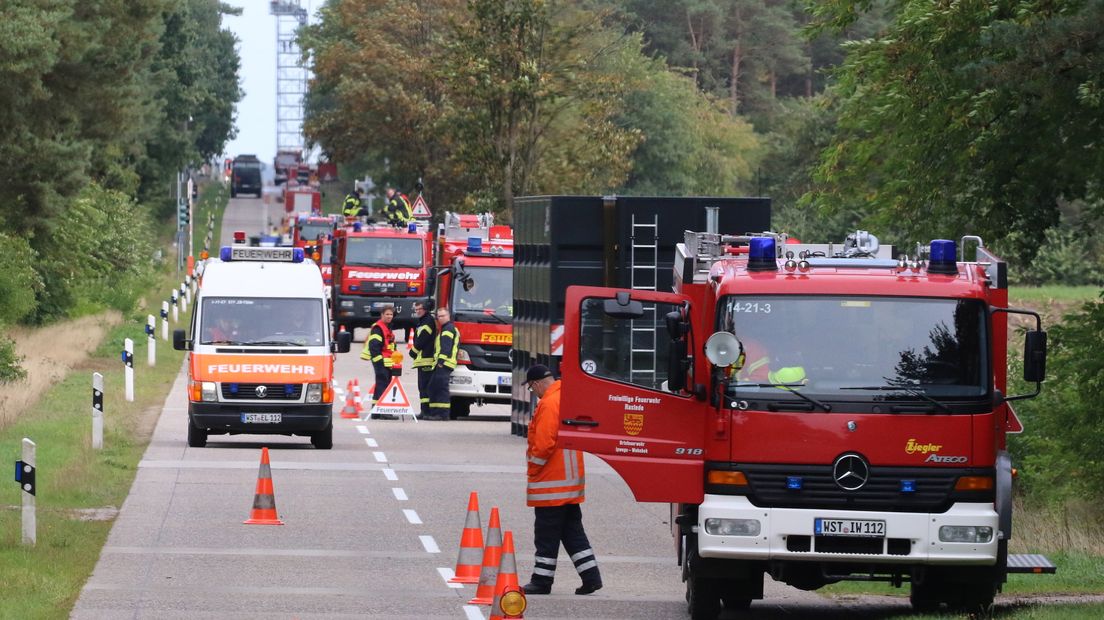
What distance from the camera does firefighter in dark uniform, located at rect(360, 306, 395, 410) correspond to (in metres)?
30.1

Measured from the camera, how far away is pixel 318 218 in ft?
210

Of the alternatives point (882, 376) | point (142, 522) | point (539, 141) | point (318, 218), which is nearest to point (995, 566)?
point (882, 376)

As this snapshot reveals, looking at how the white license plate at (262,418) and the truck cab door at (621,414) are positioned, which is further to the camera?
the white license plate at (262,418)

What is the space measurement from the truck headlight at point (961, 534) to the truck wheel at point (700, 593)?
1583mm

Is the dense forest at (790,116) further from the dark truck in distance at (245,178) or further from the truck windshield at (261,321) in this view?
the dark truck in distance at (245,178)

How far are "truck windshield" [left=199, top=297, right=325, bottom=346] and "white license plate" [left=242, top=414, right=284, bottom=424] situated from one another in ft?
3.45

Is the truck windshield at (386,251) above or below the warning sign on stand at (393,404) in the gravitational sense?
above

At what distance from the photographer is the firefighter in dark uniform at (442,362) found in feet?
97.1

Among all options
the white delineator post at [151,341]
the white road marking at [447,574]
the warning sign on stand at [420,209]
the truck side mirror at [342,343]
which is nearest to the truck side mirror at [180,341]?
the truck side mirror at [342,343]

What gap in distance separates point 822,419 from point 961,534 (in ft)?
3.70

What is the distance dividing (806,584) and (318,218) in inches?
2065

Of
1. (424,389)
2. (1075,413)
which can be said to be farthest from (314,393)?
(1075,413)

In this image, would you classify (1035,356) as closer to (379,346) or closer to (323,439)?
(323,439)

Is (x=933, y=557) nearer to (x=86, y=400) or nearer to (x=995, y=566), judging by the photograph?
(x=995, y=566)
